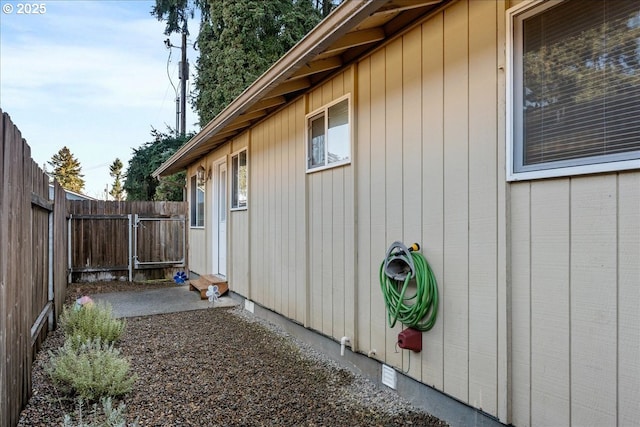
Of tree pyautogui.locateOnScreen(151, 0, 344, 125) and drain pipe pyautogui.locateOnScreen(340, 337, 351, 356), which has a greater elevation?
tree pyautogui.locateOnScreen(151, 0, 344, 125)

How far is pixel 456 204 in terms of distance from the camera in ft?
8.36

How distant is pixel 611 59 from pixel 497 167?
2.27ft

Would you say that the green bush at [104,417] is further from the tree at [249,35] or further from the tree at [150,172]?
the tree at [150,172]

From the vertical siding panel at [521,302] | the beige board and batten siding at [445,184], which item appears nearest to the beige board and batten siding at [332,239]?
the beige board and batten siding at [445,184]

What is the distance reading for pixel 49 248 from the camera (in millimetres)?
4773

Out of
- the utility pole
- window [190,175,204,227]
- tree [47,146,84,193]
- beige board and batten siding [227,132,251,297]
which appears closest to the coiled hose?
beige board and batten siding [227,132,251,297]

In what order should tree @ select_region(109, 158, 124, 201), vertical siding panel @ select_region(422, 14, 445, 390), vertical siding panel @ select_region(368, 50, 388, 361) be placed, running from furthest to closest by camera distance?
tree @ select_region(109, 158, 124, 201), vertical siding panel @ select_region(368, 50, 388, 361), vertical siding panel @ select_region(422, 14, 445, 390)

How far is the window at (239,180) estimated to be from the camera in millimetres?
6457

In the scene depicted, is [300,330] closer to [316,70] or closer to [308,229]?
[308,229]

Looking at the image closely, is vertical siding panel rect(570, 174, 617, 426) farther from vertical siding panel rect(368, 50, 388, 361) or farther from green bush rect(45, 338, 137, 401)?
green bush rect(45, 338, 137, 401)

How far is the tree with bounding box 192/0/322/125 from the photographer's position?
13133 mm

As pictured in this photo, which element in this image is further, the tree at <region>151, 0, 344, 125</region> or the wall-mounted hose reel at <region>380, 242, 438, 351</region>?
Answer: the tree at <region>151, 0, 344, 125</region>

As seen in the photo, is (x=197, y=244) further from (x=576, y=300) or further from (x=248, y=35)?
(x=576, y=300)

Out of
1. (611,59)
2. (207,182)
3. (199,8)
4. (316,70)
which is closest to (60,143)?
(199,8)
